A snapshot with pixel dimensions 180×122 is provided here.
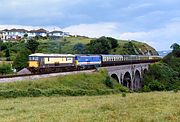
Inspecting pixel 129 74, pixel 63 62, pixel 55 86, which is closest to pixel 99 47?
pixel 129 74

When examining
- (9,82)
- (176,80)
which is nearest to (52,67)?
(9,82)

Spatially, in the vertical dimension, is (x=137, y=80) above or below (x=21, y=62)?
below

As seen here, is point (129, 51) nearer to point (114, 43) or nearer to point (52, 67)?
point (114, 43)

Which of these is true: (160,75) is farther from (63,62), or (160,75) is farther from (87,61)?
(63,62)

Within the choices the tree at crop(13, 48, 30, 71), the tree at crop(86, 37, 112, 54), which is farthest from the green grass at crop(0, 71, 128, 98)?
the tree at crop(86, 37, 112, 54)

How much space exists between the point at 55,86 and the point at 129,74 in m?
36.3

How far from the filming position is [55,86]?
4066 centimetres

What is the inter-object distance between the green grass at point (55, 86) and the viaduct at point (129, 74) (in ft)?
39.3

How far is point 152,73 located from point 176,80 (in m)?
7.66

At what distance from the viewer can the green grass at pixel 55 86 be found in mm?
34656

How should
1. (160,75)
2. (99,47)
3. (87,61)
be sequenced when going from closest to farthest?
(87,61)
(160,75)
(99,47)

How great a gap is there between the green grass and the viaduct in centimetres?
1199

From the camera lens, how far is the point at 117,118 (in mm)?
15445

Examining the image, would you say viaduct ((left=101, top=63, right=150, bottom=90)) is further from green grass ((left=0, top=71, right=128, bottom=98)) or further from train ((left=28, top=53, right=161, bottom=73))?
green grass ((left=0, top=71, right=128, bottom=98))
